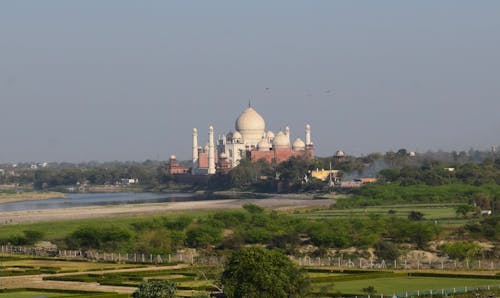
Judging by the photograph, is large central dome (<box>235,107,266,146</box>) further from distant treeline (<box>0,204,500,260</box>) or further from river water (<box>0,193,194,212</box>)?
distant treeline (<box>0,204,500,260</box>)

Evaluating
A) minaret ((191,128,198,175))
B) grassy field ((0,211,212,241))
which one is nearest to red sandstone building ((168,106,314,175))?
minaret ((191,128,198,175))

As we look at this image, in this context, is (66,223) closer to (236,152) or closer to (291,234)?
(291,234)

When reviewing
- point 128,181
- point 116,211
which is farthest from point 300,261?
point 128,181

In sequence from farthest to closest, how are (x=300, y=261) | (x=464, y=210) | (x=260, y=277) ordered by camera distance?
(x=464, y=210) → (x=300, y=261) → (x=260, y=277)

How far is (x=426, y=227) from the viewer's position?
5441cm

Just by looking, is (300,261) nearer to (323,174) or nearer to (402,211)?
(402,211)

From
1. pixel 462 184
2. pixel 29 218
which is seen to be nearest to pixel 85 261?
pixel 29 218

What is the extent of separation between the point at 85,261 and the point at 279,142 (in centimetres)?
9275

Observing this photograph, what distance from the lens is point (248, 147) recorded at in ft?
477

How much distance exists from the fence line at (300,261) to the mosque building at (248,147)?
8365cm

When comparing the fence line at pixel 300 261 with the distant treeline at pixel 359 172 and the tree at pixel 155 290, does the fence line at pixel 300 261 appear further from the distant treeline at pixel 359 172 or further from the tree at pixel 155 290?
the distant treeline at pixel 359 172

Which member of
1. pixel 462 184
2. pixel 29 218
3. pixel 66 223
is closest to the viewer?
pixel 66 223

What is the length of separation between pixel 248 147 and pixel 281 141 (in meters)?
4.69

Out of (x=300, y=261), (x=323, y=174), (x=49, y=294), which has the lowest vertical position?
(x=49, y=294)
